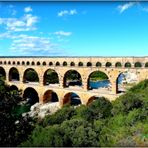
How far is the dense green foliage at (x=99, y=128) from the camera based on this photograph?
12.9 m

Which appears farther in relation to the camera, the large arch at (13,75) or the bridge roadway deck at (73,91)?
the large arch at (13,75)

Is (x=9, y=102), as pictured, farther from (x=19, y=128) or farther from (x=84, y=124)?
(x=84, y=124)

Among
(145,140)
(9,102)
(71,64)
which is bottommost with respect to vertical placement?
(145,140)

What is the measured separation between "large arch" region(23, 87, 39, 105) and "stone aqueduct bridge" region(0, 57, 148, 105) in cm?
98

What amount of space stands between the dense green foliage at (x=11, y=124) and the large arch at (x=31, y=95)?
2668cm

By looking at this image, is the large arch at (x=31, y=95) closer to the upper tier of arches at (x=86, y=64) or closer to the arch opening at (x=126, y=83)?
the upper tier of arches at (x=86, y=64)

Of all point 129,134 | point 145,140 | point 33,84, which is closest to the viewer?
point 145,140

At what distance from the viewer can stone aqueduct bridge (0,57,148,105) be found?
2986cm

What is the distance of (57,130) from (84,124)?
2031 millimetres

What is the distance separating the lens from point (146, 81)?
93.0 ft

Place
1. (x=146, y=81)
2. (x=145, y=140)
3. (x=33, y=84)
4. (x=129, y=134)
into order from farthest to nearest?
1. (x=33, y=84)
2. (x=146, y=81)
3. (x=129, y=134)
4. (x=145, y=140)

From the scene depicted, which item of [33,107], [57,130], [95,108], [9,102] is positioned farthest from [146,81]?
[9,102]

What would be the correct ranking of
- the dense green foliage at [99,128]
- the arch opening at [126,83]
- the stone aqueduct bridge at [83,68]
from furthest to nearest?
the arch opening at [126,83], the stone aqueduct bridge at [83,68], the dense green foliage at [99,128]

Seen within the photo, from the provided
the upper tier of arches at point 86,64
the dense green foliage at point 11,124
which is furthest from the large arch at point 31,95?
the dense green foliage at point 11,124
